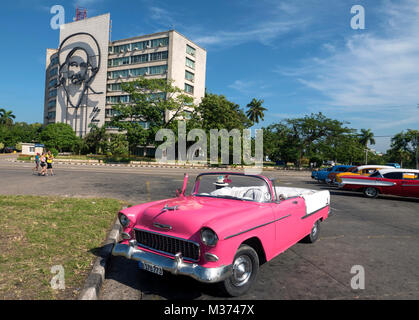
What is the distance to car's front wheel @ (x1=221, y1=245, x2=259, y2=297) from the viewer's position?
343 centimetres

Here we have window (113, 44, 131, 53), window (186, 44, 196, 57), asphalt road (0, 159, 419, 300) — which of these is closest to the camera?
asphalt road (0, 159, 419, 300)

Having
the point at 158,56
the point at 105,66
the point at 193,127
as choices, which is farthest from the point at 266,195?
the point at 105,66

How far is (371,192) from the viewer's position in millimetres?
13414

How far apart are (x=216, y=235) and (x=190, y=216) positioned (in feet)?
1.77

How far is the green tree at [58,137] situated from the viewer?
2216 inches

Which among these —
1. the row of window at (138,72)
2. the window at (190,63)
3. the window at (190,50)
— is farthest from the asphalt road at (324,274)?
the window at (190,50)

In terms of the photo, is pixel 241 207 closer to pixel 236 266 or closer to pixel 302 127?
pixel 236 266

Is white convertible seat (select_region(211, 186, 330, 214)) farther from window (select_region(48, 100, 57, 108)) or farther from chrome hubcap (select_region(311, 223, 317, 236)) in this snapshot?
window (select_region(48, 100, 57, 108))

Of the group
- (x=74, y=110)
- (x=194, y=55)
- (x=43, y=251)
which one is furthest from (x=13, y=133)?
(x=43, y=251)

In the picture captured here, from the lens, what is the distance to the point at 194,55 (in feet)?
203

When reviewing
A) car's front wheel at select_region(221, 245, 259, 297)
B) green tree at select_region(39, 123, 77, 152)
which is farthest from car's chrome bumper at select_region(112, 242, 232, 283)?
green tree at select_region(39, 123, 77, 152)

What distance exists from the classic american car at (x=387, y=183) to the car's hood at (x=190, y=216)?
37.9ft

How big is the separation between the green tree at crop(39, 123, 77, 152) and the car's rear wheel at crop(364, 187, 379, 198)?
58.0 metres

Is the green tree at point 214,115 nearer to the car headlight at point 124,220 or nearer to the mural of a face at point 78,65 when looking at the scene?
the mural of a face at point 78,65
